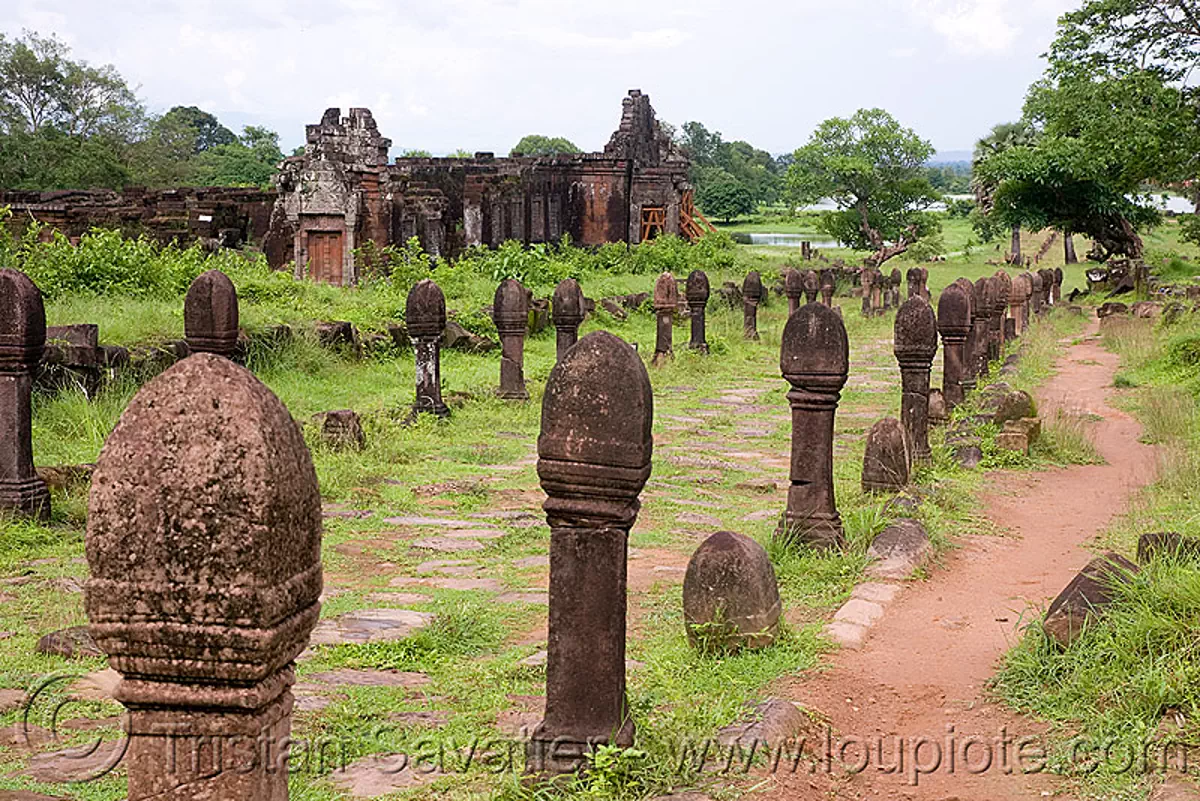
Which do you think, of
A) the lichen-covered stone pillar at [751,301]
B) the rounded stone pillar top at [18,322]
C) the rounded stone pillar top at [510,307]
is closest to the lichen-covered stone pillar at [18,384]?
the rounded stone pillar top at [18,322]

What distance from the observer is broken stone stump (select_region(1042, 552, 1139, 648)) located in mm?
4660

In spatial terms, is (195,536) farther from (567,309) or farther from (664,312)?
(664,312)

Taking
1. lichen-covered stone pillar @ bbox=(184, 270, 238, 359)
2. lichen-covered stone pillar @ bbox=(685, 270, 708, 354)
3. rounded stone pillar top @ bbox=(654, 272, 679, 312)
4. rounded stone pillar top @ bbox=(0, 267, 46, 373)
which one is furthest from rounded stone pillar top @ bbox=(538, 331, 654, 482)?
lichen-covered stone pillar @ bbox=(685, 270, 708, 354)

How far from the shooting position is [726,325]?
2253 cm

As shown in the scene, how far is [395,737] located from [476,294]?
16.2 metres

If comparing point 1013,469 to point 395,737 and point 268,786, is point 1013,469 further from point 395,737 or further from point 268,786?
point 268,786

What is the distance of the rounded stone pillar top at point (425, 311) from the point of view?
38.1ft

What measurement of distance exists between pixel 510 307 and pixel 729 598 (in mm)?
8322

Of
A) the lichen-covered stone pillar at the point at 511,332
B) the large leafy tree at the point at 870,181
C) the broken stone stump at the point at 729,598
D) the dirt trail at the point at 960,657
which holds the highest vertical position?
the large leafy tree at the point at 870,181

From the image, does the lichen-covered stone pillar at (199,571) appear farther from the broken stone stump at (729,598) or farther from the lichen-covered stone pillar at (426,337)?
the lichen-covered stone pillar at (426,337)

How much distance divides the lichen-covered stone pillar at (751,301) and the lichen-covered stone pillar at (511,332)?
330 inches

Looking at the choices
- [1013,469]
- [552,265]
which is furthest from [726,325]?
[1013,469]

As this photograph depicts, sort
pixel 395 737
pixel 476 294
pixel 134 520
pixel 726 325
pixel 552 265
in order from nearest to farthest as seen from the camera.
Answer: pixel 134 520
pixel 395 737
pixel 476 294
pixel 726 325
pixel 552 265

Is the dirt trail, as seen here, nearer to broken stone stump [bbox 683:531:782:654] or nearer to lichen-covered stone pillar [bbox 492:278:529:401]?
broken stone stump [bbox 683:531:782:654]
